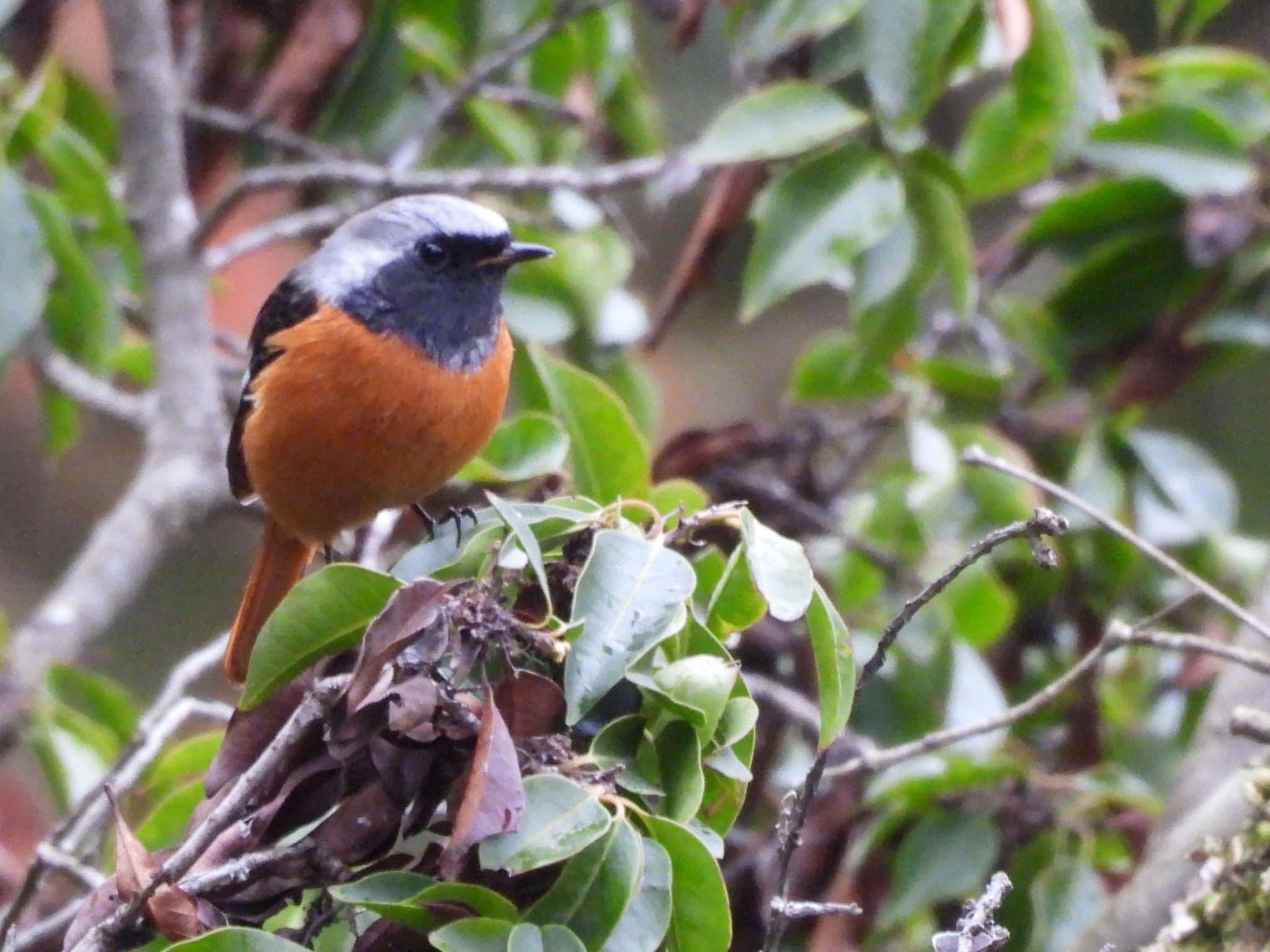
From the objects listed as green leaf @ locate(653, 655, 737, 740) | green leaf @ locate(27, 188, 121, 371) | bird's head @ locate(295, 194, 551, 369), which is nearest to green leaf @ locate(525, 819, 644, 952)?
green leaf @ locate(653, 655, 737, 740)

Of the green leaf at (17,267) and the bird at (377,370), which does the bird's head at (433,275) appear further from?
the green leaf at (17,267)

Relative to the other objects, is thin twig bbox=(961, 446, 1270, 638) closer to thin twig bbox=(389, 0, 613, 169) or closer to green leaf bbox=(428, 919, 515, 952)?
green leaf bbox=(428, 919, 515, 952)

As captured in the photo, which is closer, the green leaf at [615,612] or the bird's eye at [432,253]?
the green leaf at [615,612]

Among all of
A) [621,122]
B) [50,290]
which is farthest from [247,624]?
[621,122]

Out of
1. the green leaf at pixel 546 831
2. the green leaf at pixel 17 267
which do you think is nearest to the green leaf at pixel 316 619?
the green leaf at pixel 546 831

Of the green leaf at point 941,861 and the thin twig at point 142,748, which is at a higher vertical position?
the thin twig at point 142,748

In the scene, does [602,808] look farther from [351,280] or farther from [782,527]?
[782,527]

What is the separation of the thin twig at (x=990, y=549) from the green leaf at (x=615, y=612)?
217 millimetres

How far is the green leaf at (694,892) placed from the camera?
156 cm

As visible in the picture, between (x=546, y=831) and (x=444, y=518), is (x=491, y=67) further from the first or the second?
(x=546, y=831)

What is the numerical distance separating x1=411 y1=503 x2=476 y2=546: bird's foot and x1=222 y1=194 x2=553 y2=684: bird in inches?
2.0

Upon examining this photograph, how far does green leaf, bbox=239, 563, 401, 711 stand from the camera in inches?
65.0

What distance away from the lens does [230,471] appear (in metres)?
3.18

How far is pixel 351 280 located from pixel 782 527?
1.28m
